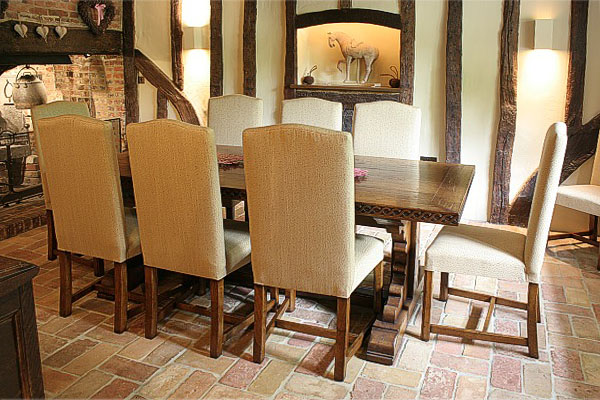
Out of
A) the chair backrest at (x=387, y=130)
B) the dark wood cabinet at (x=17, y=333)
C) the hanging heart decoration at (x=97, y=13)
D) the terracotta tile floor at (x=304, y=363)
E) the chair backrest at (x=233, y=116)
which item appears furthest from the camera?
the hanging heart decoration at (x=97, y=13)

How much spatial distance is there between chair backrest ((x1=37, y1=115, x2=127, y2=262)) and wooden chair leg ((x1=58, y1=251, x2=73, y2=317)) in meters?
0.14


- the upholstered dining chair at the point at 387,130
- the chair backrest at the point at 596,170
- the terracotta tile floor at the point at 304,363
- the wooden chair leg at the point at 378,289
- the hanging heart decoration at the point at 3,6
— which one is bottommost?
the terracotta tile floor at the point at 304,363

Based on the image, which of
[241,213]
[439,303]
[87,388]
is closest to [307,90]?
[241,213]

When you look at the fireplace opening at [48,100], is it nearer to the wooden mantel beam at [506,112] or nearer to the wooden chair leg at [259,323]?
the wooden chair leg at [259,323]

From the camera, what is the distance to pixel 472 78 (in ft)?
15.5

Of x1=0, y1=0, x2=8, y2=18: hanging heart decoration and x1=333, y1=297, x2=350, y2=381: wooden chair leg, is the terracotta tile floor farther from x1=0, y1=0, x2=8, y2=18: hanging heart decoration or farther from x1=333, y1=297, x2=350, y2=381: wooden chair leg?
x1=0, y1=0, x2=8, y2=18: hanging heart decoration

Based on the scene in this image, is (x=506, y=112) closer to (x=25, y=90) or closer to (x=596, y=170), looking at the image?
(x=596, y=170)

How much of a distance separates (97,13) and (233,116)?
7.02 ft

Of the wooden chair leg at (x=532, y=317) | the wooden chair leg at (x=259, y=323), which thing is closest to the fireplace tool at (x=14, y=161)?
the wooden chair leg at (x=259, y=323)

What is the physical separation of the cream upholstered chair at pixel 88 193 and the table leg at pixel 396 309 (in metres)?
1.26

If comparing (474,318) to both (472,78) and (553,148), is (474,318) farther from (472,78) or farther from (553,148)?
(472,78)

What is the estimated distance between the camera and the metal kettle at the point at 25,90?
16.0ft

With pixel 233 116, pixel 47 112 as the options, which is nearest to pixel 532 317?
pixel 233 116

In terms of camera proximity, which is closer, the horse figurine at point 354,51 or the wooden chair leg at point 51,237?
the wooden chair leg at point 51,237
